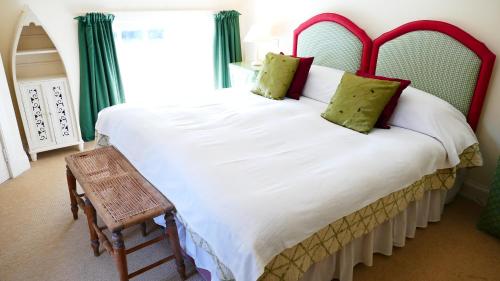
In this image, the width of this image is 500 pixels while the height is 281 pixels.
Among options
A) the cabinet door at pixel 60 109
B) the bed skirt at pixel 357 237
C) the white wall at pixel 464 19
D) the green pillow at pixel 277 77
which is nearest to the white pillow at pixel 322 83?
the green pillow at pixel 277 77

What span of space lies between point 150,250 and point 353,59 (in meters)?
2.26

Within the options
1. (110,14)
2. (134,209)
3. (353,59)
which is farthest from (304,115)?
(110,14)

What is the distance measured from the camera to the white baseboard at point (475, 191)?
8.25 ft

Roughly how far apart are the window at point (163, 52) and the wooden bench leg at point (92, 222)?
6.14 ft

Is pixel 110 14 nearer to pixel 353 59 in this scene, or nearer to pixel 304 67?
pixel 304 67

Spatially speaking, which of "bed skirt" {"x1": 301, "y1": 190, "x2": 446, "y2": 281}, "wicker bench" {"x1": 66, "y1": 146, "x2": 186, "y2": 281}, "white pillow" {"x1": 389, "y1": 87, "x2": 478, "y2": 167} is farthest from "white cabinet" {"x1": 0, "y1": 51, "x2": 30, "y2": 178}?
"white pillow" {"x1": 389, "y1": 87, "x2": 478, "y2": 167}

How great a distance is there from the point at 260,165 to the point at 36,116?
252 cm

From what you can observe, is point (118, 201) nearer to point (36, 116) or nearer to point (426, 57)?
point (36, 116)

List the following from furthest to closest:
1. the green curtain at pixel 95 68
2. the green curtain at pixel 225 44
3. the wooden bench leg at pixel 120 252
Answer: the green curtain at pixel 225 44 → the green curtain at pixel 95 68 → the wooden bench leg at pixel 120 252

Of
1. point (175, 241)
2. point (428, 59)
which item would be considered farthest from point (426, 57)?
point (175, 241)

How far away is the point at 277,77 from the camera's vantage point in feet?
9.84

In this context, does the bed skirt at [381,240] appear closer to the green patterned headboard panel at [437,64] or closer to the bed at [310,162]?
the bed at [310,162]

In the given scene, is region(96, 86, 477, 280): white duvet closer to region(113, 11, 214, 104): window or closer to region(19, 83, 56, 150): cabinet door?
region(19, 83, 56, 150): cabinet door

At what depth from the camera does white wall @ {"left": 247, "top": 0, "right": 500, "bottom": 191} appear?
2.22 m
